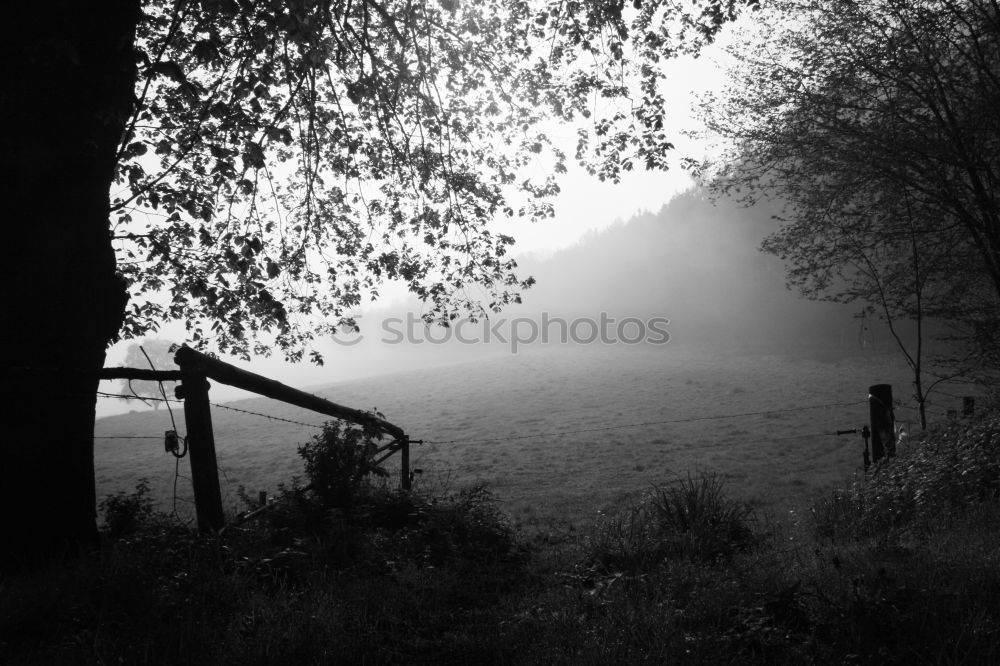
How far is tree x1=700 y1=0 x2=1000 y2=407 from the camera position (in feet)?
36.3

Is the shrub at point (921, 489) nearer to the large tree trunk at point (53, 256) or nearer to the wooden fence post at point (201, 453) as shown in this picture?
the wooden fence post at point (201, 453)

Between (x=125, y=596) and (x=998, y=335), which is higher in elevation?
(x=998, y=335)

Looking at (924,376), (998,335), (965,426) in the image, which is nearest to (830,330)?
(924,376)

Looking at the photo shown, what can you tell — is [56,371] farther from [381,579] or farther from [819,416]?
[819,416]

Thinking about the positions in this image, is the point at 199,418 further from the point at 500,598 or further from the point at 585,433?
the point at 585,433

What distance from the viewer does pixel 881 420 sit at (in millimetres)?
9430

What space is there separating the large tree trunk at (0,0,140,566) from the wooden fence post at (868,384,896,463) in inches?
432

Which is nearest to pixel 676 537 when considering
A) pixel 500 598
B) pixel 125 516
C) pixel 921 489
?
pixel 500 598

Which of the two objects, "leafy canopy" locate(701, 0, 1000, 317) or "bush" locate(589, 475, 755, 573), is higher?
"leafy canopy" locate(701, 0, 1000, 317)

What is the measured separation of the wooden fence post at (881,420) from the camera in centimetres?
931

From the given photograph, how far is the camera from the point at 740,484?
14.0 m

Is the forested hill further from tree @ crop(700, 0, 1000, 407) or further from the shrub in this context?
the shrub

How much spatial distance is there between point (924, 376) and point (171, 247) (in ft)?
132

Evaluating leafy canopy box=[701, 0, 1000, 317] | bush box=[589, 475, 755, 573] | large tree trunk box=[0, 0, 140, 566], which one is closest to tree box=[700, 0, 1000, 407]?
leafy canopy box=[701, 0, 1000, 317]
